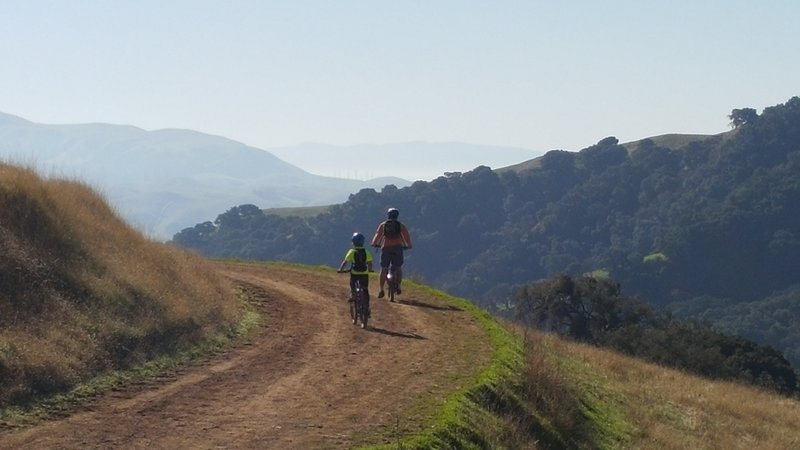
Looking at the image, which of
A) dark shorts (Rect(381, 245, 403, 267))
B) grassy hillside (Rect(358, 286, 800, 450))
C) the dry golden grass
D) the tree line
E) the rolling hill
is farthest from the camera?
the tree line

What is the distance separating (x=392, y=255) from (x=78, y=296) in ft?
26.9

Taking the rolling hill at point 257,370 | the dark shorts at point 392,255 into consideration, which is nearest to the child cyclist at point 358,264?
the rolling hill at point 257,370

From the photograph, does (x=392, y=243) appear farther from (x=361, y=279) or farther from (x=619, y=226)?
(x=619, y=226)

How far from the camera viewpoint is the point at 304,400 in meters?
13.2

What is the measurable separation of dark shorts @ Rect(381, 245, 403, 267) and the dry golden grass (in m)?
3.36

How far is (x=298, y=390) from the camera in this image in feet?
45.2

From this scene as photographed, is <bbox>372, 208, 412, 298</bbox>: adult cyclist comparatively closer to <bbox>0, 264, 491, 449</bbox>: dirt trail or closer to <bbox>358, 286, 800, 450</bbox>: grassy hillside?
<bbox>0, 264, 491, 449</bbox>: dirt trail

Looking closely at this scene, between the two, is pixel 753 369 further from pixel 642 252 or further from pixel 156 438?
pixel 642 252

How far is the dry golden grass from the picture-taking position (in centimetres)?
1673

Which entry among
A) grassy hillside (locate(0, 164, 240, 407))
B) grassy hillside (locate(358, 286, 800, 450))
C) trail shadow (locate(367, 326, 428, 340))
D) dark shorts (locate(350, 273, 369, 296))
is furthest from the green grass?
grassy hillside (locate(0, 164, 240, 407))

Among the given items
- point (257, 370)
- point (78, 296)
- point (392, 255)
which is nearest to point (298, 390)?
point (257, 370)

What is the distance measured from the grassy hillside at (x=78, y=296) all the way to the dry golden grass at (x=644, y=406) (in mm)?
5911

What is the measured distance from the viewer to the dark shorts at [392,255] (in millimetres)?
22203

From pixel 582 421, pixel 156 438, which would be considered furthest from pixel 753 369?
pixel 156 438
